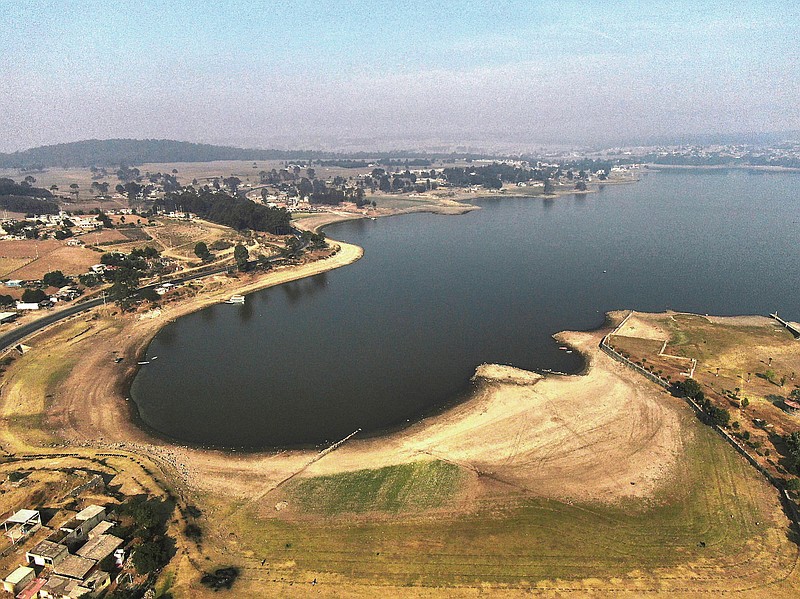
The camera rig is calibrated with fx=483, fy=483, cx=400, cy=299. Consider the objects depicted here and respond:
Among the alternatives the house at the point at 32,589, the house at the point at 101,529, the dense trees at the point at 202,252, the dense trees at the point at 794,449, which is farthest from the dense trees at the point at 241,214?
the dense trees at the point at 794,449

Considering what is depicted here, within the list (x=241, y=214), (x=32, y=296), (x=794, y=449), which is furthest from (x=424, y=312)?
(x=241, y=214)

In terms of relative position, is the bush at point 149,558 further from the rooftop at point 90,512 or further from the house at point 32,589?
the house at point 32,589

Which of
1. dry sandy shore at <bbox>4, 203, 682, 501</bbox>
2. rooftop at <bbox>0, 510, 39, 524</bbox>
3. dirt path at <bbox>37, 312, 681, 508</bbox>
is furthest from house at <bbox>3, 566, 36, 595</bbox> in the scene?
dirt path at <bbox>37, 312, 681, 508</bbox>

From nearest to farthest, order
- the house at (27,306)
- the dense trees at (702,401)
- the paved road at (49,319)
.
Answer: the dense trees at (702,401)
the paved road at (49,319)
the house at (27,306)

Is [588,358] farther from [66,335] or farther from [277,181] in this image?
[277,181]

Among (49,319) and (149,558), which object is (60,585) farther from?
(49,319)
